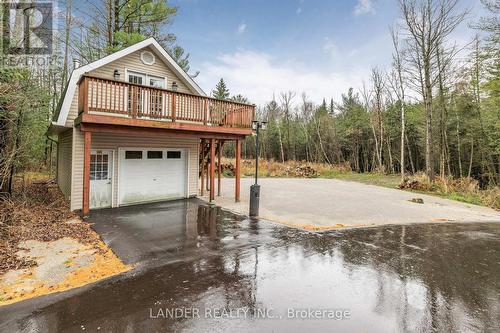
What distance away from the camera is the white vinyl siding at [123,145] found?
26.6 ft

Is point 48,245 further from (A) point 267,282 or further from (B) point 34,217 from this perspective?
(A) point 267,282

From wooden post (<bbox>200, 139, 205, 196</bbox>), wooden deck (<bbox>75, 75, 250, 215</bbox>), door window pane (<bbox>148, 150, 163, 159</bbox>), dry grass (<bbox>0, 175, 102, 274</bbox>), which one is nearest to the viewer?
dry grass (<bbox>0, 175, 102, 274</bbox>)

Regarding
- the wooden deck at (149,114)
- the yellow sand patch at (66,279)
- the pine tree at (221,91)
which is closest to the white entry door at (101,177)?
the wooden deck at (149,114)

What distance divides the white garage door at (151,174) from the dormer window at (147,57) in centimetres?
354

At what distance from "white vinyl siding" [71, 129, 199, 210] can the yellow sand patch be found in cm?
428

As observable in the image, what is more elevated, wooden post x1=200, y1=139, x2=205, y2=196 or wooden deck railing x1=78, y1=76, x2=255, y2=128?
wooden deck railing x1=78, y1=76, x2=255, y2=128

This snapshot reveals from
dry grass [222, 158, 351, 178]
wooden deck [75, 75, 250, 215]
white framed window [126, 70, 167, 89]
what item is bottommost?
dry grass [222, 158, 351, 178]

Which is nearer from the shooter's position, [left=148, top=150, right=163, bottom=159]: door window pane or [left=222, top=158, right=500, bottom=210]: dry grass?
[left=148, top=150, right=163, bottom=159]: door window pane

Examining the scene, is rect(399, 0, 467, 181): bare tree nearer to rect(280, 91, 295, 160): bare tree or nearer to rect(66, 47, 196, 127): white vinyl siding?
rect(66, 47, 196, 127): white vinyl siding

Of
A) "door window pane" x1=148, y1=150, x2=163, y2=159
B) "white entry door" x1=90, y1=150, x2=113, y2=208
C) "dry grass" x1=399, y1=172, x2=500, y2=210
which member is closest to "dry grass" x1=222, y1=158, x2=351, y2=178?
Answer: "dry grass" x1=399, y1=172, x2=500, y2=210

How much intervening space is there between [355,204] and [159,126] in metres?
8.14

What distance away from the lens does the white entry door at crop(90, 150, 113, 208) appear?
8562 mm

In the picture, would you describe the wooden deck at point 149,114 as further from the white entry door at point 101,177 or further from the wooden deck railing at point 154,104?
the white entry door at point 101,177

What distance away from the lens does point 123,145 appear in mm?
9117
